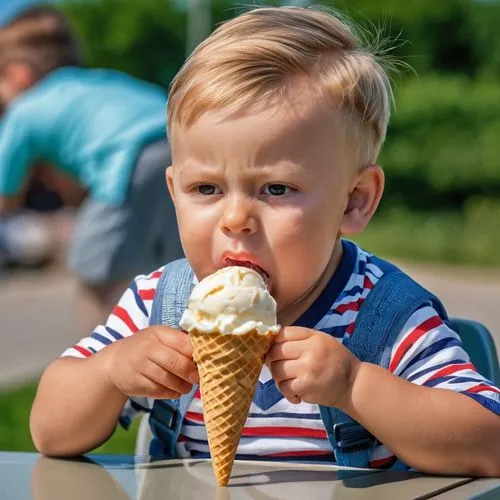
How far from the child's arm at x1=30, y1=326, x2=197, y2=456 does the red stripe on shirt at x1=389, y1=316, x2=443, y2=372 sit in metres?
0.35

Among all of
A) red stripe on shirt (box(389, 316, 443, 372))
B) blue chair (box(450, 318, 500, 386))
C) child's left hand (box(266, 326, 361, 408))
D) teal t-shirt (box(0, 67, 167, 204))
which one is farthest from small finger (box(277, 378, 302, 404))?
teal t-shirt (box(0, 67, 167, 204))

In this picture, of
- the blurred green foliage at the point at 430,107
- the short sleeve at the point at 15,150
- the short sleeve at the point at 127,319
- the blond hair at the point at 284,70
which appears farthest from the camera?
the blurred green foliage at the point at 430,107

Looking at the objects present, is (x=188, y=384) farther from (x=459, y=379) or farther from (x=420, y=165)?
(x=420, y=165)

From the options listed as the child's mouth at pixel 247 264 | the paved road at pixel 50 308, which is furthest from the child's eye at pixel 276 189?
the paved road at pixel 50 308

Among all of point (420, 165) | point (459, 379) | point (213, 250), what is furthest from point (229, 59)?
point (420, 165)

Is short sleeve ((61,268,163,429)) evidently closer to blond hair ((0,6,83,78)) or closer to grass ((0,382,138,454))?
grass ((0,382,138,454))

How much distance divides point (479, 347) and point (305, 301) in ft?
1.25

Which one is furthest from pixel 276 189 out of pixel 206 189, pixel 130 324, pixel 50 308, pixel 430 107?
pixel 430 107

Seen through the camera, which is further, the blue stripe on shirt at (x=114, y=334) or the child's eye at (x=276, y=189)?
the blue stripe on shirt at (x=114, y=334)

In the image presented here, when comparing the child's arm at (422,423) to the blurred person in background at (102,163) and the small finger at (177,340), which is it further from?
the blurred person in background at (102,163)

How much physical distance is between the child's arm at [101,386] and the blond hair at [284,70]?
378 mm

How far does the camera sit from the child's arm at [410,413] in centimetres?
175

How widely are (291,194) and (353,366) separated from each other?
0.30m

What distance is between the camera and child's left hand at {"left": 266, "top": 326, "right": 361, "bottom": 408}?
1717 millimetres
